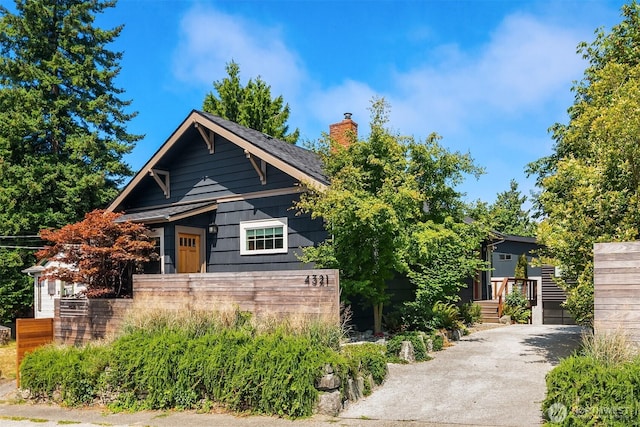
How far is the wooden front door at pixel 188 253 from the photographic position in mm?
14625

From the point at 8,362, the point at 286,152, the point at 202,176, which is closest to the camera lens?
the point at 8,362

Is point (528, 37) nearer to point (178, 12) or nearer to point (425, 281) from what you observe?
point (425, 281)

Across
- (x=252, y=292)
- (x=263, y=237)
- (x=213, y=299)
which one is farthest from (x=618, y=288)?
(x=263, y=237)

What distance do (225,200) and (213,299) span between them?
486cm

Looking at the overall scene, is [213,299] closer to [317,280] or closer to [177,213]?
[317,280]

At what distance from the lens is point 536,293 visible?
21781mm

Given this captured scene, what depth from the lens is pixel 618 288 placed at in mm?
6836

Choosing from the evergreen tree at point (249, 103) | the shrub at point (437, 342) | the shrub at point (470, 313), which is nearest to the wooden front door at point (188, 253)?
the shrub at point (437, 342)

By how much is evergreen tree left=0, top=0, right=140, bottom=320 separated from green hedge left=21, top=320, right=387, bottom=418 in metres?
13.9

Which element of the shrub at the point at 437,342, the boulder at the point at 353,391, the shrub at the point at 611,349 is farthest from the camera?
the shrub at the point at 437,342

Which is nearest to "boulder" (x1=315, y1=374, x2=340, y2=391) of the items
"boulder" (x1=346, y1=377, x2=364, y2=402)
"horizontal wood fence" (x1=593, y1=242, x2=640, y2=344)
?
"boulder" (x1=346, y1=377, x2=364, y2=402)

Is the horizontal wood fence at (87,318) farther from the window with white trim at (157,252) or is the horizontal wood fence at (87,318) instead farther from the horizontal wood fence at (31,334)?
the window with white trim at (157,252)

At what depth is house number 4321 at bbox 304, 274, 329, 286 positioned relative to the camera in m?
9.01

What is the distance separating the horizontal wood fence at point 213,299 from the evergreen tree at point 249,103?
19618 millimetres
